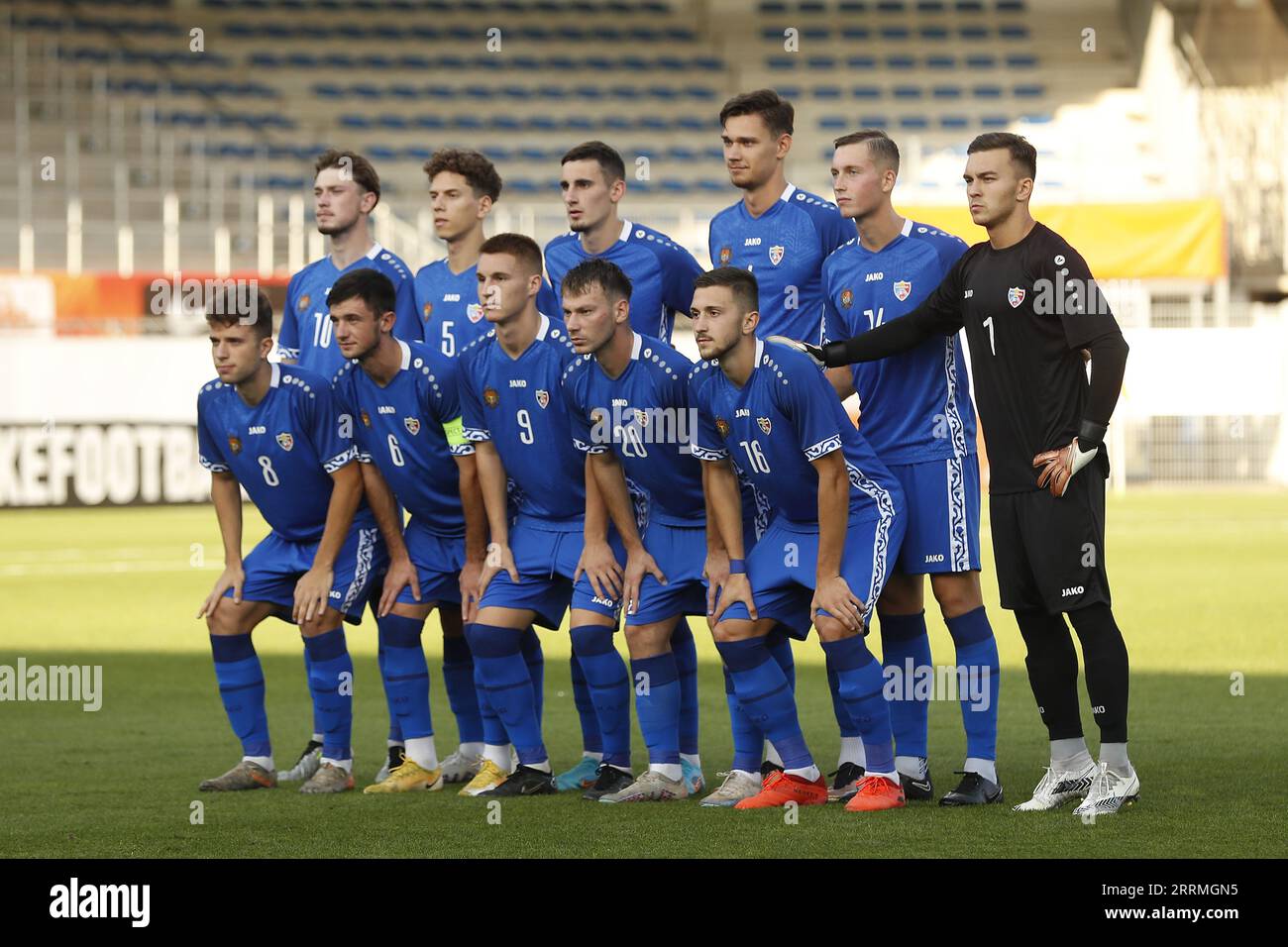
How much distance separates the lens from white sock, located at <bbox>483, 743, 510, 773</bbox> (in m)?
6.64

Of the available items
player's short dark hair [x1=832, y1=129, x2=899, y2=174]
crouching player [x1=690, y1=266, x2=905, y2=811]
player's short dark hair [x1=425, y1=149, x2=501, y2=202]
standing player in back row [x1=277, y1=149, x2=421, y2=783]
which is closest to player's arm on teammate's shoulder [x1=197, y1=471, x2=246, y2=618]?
standing player in back row [x1=277, y1=149, x2=421, y2=783]

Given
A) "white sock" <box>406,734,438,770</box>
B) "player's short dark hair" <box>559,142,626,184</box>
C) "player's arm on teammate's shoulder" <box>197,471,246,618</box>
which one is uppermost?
"player's short dark hair" <box>559,142,626,184</box>

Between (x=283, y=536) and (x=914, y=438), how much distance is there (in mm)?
2524

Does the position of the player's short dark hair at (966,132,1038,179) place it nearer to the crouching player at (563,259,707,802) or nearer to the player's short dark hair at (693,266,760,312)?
the player's short dark hair at (693,266,760,312)

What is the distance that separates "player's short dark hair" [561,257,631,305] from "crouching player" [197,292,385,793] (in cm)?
122

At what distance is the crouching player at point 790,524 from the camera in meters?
5.88

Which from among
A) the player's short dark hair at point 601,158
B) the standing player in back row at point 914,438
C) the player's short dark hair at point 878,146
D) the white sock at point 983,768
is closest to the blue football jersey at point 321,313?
the player's short dark hair at point 601,158

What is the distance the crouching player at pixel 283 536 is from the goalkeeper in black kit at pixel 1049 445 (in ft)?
8.17

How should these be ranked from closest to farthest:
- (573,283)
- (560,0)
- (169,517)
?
(573,283) → (169,517) → (560,0)

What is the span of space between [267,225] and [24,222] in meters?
3.90

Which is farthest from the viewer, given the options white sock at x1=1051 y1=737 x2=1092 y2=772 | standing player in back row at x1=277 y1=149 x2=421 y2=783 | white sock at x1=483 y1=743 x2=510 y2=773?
standing player in back row at x1=277 y1=149 x2=421 y2=783
